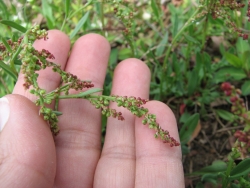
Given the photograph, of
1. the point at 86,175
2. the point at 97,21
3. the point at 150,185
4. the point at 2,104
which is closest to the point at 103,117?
the point at 86,175

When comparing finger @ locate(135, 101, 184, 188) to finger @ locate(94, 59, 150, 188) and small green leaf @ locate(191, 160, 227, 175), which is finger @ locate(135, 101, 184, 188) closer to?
finger @ locate(94, 59, 150, 188)

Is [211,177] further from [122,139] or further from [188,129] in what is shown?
[122,139]

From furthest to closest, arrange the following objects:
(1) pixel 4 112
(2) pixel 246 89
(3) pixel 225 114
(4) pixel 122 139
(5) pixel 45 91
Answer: (3) pixel 225 114
(2) pixel 246 89
(4) pixel 122 139
(5) pixel 45 91
(1) pixel 4 112

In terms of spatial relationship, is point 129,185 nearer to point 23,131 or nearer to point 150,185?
point 150,185

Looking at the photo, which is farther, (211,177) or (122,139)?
(211,177)

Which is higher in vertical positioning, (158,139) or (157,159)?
(158,139)

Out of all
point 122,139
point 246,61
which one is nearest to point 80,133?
point 122,139

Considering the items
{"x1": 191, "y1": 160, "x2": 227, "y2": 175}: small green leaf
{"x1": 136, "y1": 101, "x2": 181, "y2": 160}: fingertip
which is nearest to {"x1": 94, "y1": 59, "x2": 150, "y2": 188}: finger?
{"x1": 136, "y1": 101, "x2": 181, "y2": 160}: fingertip

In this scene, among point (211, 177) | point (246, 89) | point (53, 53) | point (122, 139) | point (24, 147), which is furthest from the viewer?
point (246, 89)

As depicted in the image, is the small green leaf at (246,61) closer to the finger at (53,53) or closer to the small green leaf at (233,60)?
the small green leaf at (233,60)
